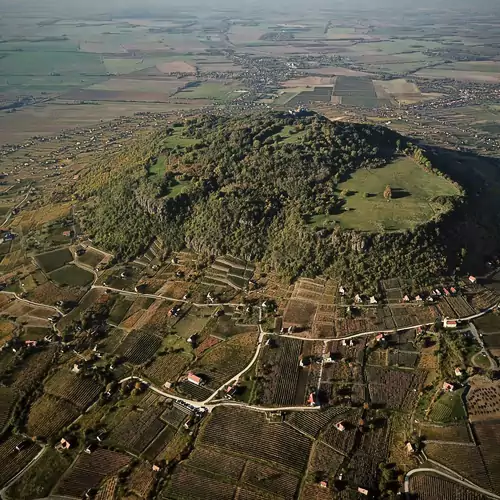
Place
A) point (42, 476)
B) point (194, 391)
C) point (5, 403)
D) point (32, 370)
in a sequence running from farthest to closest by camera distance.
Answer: point (32, 370) < point (5, 403) < point (194, 391) < point (42, 476)

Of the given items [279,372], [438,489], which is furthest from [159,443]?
[438,489]

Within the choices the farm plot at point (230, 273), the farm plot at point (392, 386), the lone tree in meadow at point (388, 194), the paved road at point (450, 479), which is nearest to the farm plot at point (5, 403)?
the farm plot at point (230, 273)

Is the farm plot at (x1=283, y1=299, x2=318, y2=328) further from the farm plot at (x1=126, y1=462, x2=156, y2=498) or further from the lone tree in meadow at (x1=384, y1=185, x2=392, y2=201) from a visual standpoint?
the lone tree in meadow at (x1=384, y1=185, x2=392, y2=201)

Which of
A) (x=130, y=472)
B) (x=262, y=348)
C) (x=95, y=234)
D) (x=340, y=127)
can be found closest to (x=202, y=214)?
(x=95, y=234)

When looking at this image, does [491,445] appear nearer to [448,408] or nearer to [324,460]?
[448,408]

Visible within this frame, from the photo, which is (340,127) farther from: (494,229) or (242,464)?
(242,464)
